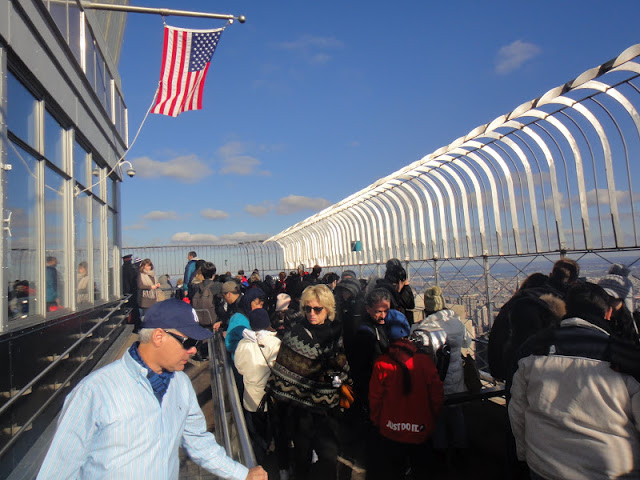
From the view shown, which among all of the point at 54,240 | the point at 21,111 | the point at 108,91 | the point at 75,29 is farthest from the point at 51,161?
the point at 108,91

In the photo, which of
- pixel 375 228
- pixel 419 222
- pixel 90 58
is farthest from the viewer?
pixel 375 228

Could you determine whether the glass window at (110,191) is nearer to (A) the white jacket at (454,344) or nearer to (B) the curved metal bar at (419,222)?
(B) the curved metal bar at (419,222)

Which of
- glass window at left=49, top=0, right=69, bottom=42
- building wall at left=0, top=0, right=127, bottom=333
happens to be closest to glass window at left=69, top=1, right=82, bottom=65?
building wall at left=0, top=0, right=127, bottom=333

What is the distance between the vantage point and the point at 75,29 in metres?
7.16

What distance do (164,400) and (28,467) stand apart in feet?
9.66

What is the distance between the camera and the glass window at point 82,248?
6871 mm

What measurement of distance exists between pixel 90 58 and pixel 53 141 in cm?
328

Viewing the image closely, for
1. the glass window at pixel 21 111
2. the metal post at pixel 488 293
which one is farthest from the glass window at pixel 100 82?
the metal post at pixel 488 293

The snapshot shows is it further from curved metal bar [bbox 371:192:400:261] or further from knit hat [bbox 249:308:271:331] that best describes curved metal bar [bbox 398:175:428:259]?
knit hat [bbox 249:308:271:331]

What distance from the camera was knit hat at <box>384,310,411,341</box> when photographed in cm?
436

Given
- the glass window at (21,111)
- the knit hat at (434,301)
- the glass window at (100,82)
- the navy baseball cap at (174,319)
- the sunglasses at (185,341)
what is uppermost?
the glass window at (100,82)

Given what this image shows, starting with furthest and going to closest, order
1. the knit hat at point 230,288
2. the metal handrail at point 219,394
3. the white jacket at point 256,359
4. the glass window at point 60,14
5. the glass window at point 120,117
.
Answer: the glass window at point 120,117
the knit hat at point 230,288
the glass window at point 60,14
the white jacket at point 256,359
the metal handrail at point 219,394

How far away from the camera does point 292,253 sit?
18.9 m

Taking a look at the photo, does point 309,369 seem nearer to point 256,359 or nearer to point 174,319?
point 256,359
